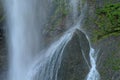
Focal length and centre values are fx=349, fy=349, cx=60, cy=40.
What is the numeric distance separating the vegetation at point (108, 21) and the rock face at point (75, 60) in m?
0.84

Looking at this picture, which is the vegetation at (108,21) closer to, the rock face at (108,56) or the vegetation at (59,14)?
the rock face at (108,56)

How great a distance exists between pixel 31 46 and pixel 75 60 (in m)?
3.73

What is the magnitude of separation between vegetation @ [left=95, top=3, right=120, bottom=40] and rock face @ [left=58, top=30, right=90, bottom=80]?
0.84 m

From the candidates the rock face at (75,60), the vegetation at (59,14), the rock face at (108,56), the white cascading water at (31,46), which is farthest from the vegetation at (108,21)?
the vegetation at (59,14)

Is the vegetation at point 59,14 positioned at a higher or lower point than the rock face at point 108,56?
higher

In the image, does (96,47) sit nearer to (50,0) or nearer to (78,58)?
(78,58)

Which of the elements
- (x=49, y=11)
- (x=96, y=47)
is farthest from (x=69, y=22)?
(x=96, y=47)

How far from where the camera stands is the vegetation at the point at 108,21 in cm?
1600

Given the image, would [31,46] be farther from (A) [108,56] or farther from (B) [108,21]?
(A) [108,56]

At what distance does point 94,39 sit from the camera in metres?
15.8

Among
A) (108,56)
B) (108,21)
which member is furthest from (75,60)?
(108,21)

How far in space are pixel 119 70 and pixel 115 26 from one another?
2.83 meters

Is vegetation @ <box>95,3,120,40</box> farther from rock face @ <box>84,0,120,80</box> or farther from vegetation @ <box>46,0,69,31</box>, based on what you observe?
vegetation @ <box>46,0,69,31</box>

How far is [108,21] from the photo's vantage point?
652 inches
